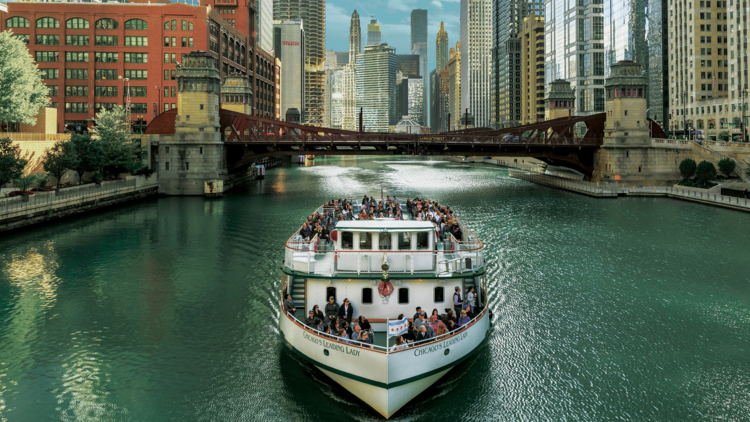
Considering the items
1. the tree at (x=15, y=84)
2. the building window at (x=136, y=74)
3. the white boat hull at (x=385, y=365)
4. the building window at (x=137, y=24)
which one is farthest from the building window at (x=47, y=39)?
the white boat hull at (x=385, y=365)

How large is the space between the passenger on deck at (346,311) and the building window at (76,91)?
113 meters

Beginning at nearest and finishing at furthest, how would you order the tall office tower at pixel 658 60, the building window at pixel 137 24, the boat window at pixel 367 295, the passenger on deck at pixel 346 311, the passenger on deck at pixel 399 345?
the passenger on deck at pixel 399 345 → the passenger on deck at pixel 346 311 → the boat window at pixel 367 295 → the building window at pixel 137 24 → the tall office tower at pixel 658 60

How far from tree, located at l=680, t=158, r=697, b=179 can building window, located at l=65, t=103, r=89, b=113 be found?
10885 centimetres

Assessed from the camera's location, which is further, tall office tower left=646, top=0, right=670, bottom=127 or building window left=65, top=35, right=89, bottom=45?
tall office tower left=646, top=0, right=670, bottom=127

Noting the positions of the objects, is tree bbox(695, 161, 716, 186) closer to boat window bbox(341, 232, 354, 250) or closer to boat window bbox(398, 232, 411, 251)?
boat window bbox(398, 232, 411, 251)

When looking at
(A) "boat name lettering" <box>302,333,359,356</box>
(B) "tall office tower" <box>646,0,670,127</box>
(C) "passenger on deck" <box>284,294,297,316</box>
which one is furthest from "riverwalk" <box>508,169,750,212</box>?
(B) "tall office tower" <box>646,0,670,127</box>

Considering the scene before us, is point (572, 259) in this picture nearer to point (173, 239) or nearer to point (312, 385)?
point (312, 385)

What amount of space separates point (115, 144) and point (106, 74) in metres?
49.7

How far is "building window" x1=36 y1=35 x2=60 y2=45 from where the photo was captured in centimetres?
11328

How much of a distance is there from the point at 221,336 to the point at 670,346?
18793mm

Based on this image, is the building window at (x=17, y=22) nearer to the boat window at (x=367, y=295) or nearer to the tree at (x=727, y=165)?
the boat window at (x=367, y=295)

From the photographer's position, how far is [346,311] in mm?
21172

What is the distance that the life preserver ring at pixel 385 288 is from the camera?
21.1m

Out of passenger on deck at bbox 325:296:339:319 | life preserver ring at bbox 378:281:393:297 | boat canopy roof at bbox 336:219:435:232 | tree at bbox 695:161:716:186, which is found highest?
tree at bbox 695:161:716:186
